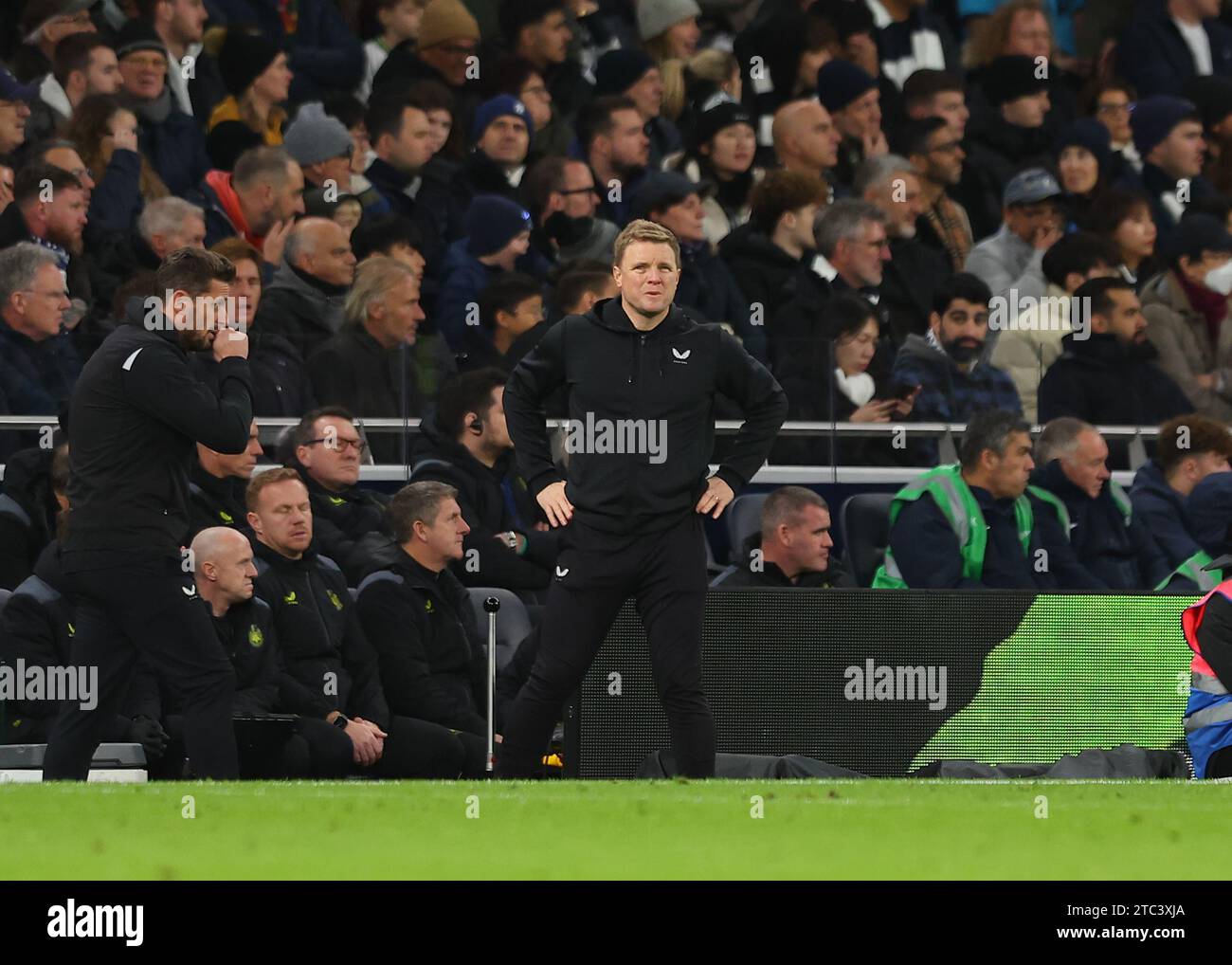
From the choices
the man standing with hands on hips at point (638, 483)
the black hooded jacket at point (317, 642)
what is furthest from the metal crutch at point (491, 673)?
the man standing with hands on hips at point (638, 483)

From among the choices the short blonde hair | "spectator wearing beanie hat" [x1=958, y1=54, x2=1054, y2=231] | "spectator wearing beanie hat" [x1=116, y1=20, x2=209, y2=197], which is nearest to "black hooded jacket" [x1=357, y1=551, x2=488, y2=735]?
the short blonde hair

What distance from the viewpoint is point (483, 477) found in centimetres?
1194

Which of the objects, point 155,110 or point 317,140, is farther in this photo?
point 317,140

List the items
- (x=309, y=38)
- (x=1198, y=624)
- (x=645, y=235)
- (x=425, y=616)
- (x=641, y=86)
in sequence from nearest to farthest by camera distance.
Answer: (x=645, y=235) < (x=1198, y=624) < (x=425, y=616) < (x=309, y=38) < (x=641, y=86)

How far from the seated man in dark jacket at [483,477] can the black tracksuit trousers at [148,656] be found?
3.59 m

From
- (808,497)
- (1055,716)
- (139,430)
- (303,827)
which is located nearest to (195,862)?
(303,827)

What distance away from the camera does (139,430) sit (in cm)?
827

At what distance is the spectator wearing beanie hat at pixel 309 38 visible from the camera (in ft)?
49.6

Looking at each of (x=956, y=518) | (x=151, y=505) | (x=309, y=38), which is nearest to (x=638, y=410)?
(x=151, y=505)

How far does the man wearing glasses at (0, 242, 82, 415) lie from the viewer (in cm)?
1160

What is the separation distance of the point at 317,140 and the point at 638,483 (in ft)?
21.8

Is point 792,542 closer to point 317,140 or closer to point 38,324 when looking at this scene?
point 38,324

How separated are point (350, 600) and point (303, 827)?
4.34m

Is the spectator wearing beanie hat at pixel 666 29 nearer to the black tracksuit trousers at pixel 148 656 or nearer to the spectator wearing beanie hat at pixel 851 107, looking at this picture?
the spectator wearing beanie hat at pixel 851 107
